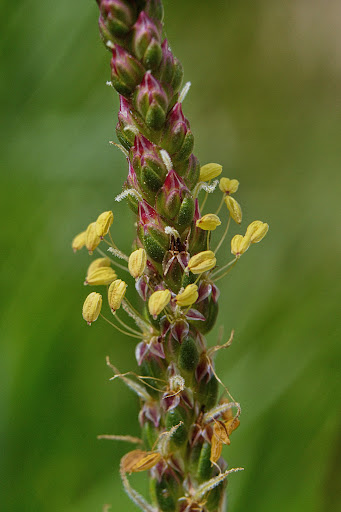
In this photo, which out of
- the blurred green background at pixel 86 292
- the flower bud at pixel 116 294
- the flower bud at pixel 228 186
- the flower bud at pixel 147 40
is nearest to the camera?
the flower bud at pixel 147 40

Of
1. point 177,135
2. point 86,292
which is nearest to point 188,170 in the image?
point 177,135

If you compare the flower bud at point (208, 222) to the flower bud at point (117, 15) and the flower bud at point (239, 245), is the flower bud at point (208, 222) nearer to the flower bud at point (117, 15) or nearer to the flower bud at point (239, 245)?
the flower bud at point (239, 245)

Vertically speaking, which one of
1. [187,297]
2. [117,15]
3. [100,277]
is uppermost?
[117,15]

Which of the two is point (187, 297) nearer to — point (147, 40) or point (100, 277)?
point (100, 277)

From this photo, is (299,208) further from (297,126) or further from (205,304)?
(205,304)

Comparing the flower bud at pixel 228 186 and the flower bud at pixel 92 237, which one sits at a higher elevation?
the flower bud at pixel 92 237

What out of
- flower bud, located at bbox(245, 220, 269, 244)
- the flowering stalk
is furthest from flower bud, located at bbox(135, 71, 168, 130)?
flower bud, located at bbox(245, 220, 269, 244)

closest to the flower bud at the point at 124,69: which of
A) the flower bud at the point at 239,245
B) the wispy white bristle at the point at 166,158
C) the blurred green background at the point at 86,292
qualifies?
the wispy white bristle at the point at 166,158
